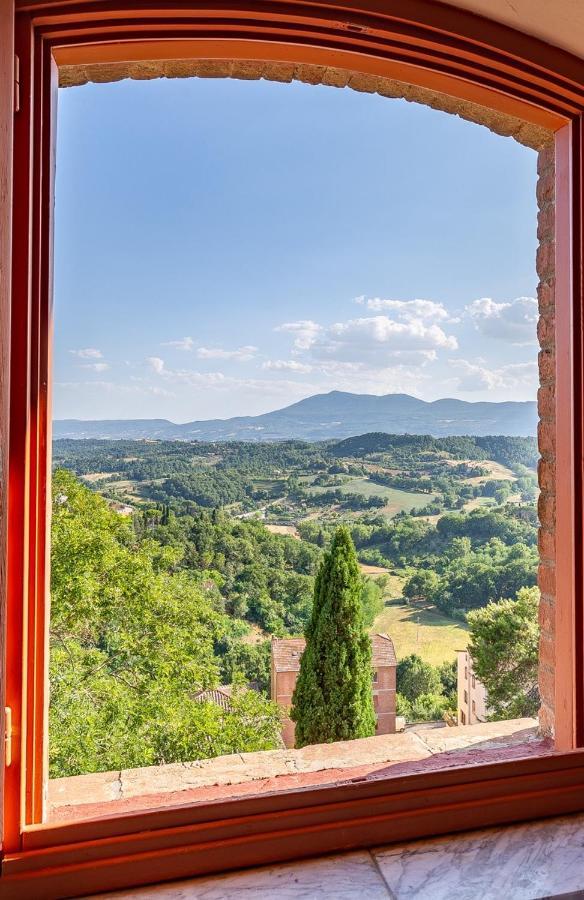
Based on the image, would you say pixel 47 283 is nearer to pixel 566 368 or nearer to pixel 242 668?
pixel 566 368

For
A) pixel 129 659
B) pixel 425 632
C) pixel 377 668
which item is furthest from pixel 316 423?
pixel 129 659

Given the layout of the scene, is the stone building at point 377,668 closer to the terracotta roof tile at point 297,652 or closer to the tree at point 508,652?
the terracotta roof tile at point 297,652

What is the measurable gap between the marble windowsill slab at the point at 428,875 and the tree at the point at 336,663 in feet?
5.24

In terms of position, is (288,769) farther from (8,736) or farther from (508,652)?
(508,652)

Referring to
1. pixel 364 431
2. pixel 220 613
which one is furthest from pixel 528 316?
pixel 220 613

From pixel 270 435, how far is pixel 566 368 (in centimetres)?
130

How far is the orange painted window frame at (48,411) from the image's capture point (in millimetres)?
653

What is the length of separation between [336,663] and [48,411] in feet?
6.81

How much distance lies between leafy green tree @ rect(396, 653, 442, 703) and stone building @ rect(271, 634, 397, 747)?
0.07 m

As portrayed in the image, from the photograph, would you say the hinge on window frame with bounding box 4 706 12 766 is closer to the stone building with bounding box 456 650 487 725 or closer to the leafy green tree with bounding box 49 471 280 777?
the stone building with bounding box 456 650 487 725

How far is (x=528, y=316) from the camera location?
1.55 meters

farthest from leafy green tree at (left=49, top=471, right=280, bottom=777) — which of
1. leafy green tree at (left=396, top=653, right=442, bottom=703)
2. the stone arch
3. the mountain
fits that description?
the stone arch

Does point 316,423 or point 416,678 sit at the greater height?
point 316,423

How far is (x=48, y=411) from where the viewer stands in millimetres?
Answer: 715
